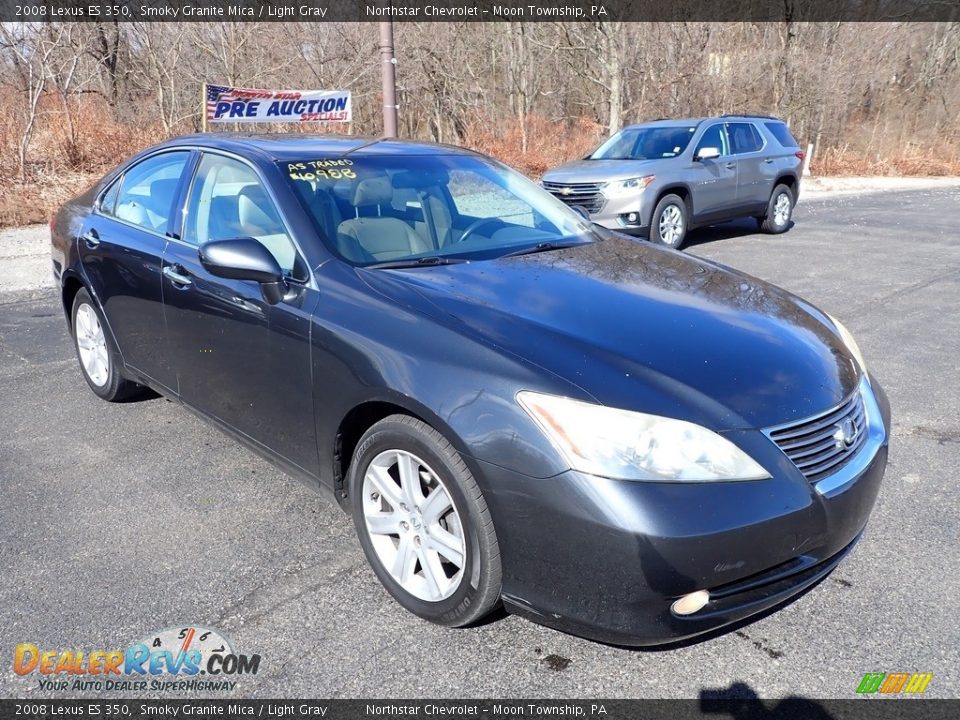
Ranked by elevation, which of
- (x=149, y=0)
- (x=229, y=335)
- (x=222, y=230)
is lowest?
(x=229, y=335)

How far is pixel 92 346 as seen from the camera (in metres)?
4.93

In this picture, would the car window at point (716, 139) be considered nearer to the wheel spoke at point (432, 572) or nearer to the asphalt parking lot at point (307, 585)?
the asphalt parking lot at point (307, 585)

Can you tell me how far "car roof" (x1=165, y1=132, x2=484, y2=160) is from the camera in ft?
12.3

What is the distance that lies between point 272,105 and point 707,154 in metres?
7.27

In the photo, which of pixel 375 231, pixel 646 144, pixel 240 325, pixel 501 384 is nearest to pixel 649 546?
pixel 501 384

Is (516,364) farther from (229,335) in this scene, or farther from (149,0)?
(149,0)

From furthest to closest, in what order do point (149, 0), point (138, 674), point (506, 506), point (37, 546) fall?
point (149, 0) → point (37, 546) → point (138, 674) → point (506, 506)

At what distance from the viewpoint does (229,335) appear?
3457mm

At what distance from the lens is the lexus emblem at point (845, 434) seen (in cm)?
266

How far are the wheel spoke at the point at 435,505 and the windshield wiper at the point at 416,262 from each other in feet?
3.26

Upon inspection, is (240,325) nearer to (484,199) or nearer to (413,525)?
(413,525)

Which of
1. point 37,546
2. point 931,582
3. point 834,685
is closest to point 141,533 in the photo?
point 37,546

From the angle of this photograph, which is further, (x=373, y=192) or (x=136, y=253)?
(x=136, y=253)

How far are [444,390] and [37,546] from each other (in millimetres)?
1995
